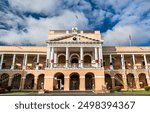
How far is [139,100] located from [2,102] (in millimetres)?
4271

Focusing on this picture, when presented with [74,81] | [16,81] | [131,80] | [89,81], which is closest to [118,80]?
[131,80]

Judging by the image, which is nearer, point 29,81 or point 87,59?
point 87,59

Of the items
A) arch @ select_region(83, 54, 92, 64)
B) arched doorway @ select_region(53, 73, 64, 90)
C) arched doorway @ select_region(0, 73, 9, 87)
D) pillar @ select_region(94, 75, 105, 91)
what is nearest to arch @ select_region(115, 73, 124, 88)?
arch @ select_region(83, 54, 92, 64)

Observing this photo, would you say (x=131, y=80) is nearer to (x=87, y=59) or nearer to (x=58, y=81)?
(x=87, y=59)

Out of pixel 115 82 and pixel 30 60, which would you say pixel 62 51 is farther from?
pixel 115 82

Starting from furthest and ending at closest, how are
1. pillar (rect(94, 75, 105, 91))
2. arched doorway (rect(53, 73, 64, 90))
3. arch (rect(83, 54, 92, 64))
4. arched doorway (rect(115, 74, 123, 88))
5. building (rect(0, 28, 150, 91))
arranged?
1. arch (rect(83, 54, 92, 64))
2. arched doorway (rect(115, 74, 123, 88))
3. arched doorway (rect(53, 73, 64, 90))
4. building (rect(0, 28, 150, 91))
5. pillar (rect(94, 75, 105, 91))

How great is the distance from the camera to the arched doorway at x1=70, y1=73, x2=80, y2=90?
3649 cm

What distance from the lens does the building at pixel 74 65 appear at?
35031 millimetres

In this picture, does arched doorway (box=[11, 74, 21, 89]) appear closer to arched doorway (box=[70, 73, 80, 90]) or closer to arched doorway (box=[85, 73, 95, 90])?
arched doorway (box=[70, 73, 80, 90])

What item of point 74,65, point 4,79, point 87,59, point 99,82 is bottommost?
point 99,82

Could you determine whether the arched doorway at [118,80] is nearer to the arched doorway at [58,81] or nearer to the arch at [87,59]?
the arch at [87,59]

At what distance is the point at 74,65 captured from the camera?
35.6m

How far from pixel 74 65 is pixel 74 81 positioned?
3603 millimetres

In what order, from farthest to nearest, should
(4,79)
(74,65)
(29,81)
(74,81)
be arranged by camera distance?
1. (29,81)
2. (4,79)
3. (74,81)
4. (74,65)
